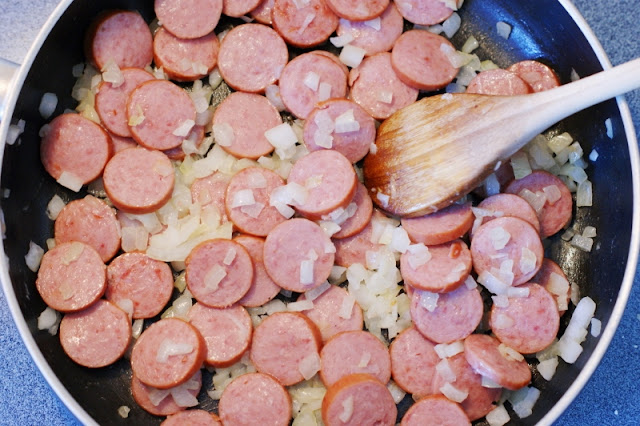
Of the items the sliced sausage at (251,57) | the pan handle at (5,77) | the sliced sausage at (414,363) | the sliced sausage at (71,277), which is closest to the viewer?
the pan handle at (5,77)

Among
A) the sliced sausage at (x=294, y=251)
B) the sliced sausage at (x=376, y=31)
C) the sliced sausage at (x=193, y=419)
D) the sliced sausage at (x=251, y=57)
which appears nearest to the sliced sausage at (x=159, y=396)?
the sliced sausage at (x=193, y=419)

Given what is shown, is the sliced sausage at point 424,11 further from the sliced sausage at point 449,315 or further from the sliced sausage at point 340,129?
the sliced sausage at point 449,315

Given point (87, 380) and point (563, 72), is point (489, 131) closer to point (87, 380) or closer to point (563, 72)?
point (563, 72)

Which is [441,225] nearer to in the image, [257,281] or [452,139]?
[452,139]

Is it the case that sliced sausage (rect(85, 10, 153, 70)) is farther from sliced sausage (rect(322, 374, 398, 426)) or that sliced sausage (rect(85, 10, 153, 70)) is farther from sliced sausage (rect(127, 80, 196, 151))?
sliced sausage (rect(322, 374, 398, 426))

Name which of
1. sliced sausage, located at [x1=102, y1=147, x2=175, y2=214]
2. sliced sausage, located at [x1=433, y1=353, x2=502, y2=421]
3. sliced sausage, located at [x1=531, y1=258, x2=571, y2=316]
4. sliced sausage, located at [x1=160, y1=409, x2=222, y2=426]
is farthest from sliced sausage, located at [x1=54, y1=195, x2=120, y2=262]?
sliced sausage, located at [x1=531, y1=258, x2=571, y2=316]

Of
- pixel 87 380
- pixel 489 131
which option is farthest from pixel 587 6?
pixel 87 380

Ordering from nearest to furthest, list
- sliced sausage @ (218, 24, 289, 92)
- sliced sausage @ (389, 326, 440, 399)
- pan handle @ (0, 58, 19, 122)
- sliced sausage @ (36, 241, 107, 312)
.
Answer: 1. pan handle @ (0, 58, 19, 122)
2. sliced sausage @ (36, 241, 107, 312)
3. sliced sausage @ (389, 326, 440, 399)
4. sliced sausage @ (218, 24, 289, 92)
